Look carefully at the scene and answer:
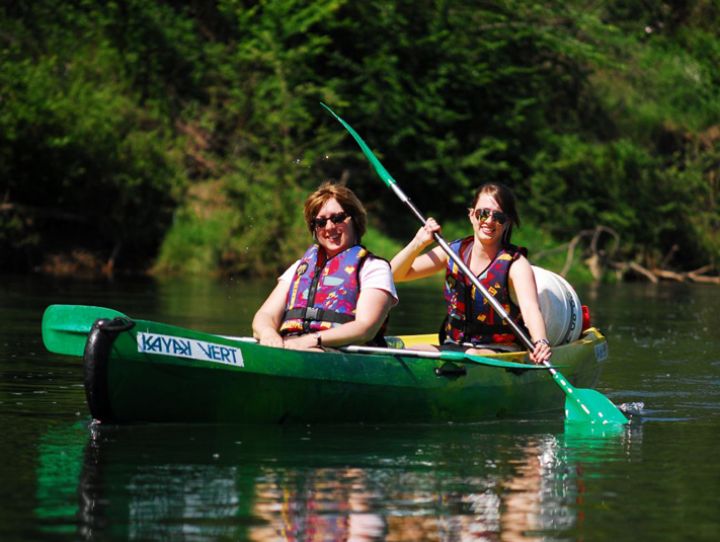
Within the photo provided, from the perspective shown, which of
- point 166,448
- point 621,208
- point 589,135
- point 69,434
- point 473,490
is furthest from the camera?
point 589,135

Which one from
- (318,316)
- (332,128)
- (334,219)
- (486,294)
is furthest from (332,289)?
(332,128)

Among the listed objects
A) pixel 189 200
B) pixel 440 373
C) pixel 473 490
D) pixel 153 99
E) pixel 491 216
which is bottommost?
pixel 473 490

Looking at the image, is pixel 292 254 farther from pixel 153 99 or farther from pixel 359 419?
pixel 359 419

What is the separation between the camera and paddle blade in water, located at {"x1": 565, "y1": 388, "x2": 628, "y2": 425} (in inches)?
308

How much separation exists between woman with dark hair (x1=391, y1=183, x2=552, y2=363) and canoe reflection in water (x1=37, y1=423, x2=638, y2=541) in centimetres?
71

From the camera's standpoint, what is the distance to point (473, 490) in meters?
5.86

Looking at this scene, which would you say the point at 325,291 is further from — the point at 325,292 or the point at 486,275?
the point at 486,275

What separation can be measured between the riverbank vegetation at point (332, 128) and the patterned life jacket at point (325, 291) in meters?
14.9

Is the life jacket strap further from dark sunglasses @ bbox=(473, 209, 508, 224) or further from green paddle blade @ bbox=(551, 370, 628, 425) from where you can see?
green paddle blade @ bbox=(551, 370, 628, 425)

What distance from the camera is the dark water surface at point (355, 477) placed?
516 cm

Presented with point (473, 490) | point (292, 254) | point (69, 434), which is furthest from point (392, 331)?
point (292, 254)

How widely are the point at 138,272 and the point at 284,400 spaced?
52.7ft

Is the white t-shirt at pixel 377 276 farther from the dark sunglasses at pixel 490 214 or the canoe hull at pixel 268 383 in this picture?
the dark sunglasses at pixel 490 214

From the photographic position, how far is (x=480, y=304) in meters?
8.25
